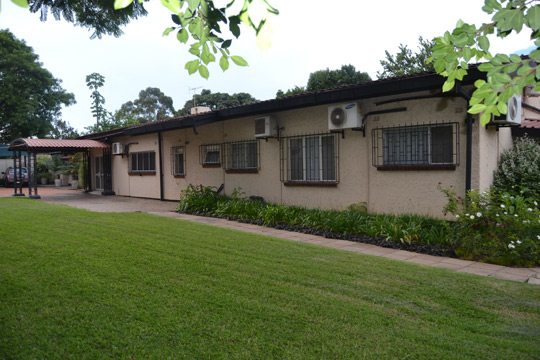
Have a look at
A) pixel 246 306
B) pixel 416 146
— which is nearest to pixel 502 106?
pixel 246 306

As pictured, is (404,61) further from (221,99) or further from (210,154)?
(210,154)

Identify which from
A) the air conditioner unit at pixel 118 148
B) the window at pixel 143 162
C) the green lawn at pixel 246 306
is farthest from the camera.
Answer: the air conditioner unit at pixel 118 148

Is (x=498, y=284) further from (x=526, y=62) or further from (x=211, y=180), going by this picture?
(x=211, y=180)

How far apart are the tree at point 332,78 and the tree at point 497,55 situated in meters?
27.3

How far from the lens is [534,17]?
224cm

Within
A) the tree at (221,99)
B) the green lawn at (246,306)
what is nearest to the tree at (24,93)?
the tree at (221,99)

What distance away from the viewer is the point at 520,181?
802 centimetres

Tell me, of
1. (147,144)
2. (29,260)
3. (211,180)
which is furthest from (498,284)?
(147,144)

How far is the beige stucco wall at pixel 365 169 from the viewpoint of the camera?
25.6ft

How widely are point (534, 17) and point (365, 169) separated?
699cm

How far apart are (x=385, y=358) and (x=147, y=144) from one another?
14.9 metres

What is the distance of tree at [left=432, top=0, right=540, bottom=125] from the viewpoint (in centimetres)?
235

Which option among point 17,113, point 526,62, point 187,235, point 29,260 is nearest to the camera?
point 526,62

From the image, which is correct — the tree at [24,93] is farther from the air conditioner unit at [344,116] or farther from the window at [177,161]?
the air conditioner unit at [344,116]
